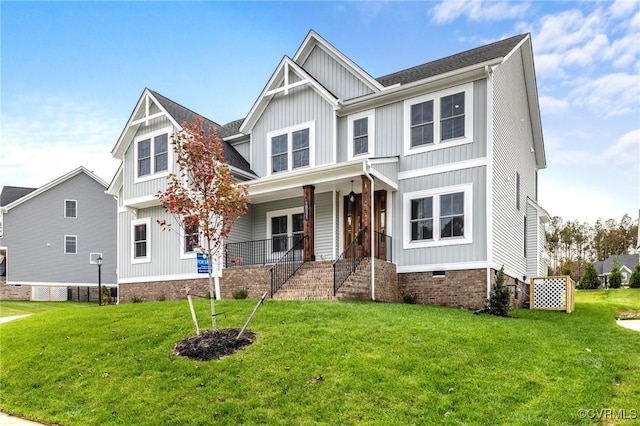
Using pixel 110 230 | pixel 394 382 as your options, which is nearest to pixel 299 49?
pixel 394 382

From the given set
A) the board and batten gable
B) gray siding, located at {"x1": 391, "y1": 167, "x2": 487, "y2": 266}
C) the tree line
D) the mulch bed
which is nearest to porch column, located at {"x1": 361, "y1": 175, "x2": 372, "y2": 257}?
gray siding, located at {"x1": 391, "y1": 167, "x2": 487, "y2": 266}

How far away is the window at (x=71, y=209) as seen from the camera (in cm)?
3198

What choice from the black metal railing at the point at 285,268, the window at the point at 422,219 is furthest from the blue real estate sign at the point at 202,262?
the window at the point at 422,219

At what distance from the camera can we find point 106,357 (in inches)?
352

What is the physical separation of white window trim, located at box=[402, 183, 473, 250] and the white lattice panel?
306 cm

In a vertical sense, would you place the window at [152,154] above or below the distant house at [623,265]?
above

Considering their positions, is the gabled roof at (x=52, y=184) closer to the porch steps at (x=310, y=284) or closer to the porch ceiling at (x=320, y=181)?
the porch ceiling at (x=320, y=181)

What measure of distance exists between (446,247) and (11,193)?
30.7 metres

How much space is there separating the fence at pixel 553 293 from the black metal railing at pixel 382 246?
442 cm

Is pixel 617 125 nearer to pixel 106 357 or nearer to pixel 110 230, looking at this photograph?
pixel 106 357

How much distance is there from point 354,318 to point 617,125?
13921 millimetres

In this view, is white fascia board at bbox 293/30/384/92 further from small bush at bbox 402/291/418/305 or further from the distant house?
the distant house

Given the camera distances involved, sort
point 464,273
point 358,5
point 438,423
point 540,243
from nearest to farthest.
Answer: point 438,423, point 464,273, point 358,5, point 540,243

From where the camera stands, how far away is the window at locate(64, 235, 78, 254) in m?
31.4
